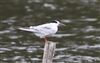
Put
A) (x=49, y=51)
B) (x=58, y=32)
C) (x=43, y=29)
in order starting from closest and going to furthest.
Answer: (x=49, y=51)
(x=43, y=29)
(x=58, y=32)

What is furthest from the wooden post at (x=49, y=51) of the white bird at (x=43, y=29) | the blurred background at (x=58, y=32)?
the blurred background at (x=58, y=32)

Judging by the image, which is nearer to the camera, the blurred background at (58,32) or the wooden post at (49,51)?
the wooden post at (49,51)

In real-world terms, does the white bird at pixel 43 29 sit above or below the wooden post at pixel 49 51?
above

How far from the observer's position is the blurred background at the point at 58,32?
64.7 feet

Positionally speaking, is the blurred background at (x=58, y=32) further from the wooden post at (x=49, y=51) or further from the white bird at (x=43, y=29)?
the wooden post at (x=49, y=51)

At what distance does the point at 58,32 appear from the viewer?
23047mm

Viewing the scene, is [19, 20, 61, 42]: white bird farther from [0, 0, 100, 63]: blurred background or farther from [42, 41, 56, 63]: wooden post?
[0, 0, 100, 63]: blurred background

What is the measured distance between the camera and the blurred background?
19.7 m

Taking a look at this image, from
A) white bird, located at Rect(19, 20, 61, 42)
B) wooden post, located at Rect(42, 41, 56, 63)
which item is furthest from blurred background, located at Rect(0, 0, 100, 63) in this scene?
wooden post, located at Rect(42, 41, 56, 63)

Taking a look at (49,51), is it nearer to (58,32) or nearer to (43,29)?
(43,29)

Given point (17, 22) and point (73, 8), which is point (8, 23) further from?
point (73, 8)

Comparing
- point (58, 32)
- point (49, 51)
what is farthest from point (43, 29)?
point (58, 32)

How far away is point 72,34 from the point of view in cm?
2248

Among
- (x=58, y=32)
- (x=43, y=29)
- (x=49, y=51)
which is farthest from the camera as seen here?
(x=58, y=32)
